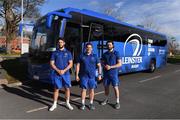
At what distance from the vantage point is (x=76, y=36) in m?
12.0

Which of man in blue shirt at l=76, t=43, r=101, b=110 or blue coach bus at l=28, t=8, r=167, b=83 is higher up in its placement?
blue coach bus at l=28, t=8, r=167, b=83

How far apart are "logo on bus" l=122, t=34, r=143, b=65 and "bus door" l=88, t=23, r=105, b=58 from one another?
108 inches

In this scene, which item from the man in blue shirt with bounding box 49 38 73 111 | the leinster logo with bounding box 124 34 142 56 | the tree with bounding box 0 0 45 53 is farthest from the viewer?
the tree with bounding box 0 0 45 53

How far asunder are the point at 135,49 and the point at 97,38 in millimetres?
4718

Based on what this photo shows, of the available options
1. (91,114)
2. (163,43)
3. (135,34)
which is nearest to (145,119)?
(91,114)

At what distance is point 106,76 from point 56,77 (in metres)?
1.48

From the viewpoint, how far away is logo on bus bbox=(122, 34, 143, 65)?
53.0ft

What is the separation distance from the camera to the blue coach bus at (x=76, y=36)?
37.4 ft

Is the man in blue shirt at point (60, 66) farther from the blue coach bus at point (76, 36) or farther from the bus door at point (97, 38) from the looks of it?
the bus door at point (97, 38)

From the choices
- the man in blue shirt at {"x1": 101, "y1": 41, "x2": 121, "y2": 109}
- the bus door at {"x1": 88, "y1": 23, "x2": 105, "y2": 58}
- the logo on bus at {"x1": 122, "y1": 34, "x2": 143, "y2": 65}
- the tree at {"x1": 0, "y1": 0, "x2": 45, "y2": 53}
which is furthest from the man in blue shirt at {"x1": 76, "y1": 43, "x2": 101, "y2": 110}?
the tree at {"x1": 0, "y1": 0, "x2": 45, "y2": 53}

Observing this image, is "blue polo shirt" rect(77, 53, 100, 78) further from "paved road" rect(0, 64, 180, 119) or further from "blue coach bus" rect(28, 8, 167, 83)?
"blue coach bus" rect(28, 8, 167, 83)

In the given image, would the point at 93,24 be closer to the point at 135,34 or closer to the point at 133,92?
the point at 133,92

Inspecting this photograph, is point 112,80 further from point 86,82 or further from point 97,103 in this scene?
point 97,103

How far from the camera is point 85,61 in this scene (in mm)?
8195
